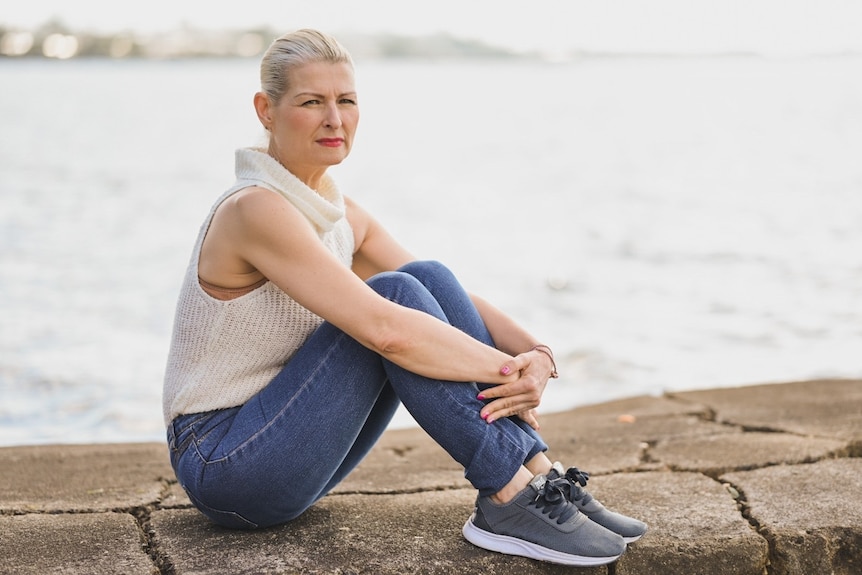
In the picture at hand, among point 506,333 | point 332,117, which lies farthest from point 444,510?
point 332,117

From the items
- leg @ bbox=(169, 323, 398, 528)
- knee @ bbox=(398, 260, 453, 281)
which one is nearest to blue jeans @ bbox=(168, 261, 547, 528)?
leg @ bbox=(169, 323, 398, 528)

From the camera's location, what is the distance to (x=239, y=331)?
90.4 inches

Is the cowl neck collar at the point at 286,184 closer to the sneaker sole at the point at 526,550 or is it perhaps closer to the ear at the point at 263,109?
the ear at the point at 263,109

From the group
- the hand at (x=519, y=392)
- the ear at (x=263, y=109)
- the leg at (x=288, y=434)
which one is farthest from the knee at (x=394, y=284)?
the ear at (x=263, y=109)

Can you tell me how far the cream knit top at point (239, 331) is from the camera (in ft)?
7.52

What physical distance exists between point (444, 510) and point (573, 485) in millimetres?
449

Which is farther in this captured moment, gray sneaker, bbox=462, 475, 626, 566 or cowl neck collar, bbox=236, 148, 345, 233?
cowl neck collar, bbox=236, 148, 345, 233

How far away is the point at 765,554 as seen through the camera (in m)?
2.33

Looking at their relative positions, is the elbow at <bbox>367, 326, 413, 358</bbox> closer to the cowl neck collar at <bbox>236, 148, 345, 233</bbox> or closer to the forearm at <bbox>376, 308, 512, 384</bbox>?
the forearm at <bbox>376, 308, 512, 384</bbox>

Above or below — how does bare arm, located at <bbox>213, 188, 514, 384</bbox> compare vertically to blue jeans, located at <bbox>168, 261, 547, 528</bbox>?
above

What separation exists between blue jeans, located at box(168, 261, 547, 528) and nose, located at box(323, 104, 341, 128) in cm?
39

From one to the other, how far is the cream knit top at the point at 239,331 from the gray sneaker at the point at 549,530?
616 millimetres

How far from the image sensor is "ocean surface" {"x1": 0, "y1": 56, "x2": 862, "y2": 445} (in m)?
6.07

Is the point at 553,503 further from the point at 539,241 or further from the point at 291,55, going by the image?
the point at 539,241
